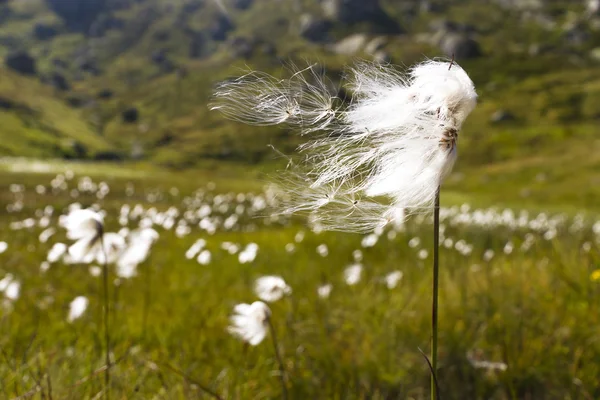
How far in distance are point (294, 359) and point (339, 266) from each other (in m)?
4.64

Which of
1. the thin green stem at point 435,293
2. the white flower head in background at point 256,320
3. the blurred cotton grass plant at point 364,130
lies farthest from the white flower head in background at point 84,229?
the thin green stem at point 435,293

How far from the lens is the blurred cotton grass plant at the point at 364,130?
1233 millimetres

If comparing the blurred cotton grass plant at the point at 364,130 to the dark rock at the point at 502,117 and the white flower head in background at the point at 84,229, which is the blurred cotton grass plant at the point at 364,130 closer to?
the white flower head in background at the point at 84,229

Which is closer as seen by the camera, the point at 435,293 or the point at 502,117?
the point at 435,293

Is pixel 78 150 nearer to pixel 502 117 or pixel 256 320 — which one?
pixel 502 117

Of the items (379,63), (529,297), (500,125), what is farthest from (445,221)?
(500,125)

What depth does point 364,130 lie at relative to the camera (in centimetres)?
134

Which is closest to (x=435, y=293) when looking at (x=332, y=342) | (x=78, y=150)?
(x=332, y=342)

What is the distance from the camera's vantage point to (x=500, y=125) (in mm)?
144750

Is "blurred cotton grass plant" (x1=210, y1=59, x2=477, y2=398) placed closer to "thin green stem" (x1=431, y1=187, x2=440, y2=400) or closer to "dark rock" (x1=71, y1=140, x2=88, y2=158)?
"thin green stem" (x1=431, y1=187, x2=440, y2=400)

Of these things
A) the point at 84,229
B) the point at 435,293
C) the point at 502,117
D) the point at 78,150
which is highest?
the point at 435,293

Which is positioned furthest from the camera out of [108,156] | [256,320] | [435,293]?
[108,156]

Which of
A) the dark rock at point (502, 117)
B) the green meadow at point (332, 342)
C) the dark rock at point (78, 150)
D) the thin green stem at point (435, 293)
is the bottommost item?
the dark rock at point (78, 150)

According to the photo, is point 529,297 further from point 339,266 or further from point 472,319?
point 339,266
